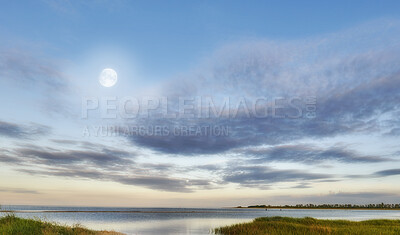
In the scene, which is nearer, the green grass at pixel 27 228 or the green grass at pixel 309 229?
the green grass at pixel 27 228


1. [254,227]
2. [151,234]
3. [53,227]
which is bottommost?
[151,234]

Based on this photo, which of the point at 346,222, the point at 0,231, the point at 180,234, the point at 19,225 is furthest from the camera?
the point at 180,234

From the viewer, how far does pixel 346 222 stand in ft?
150

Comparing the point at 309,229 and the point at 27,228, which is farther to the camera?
the point at 309,229

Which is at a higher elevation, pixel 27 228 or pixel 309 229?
pixel 27 228

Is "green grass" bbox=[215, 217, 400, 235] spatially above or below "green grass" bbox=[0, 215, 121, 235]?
below

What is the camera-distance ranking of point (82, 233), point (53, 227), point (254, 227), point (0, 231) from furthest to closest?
1. point (254, 227)
2. point (82, 233)
3. point (53, 227)
4. point (0, 231)

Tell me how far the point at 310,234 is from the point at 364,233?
5.70 meters

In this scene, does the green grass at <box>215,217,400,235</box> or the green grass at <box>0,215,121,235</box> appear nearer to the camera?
the green grass at <box>0,215,121,235</box>

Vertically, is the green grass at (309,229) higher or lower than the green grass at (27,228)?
lower

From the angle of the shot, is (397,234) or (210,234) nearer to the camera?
(397,234)

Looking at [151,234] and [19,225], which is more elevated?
[19,225]

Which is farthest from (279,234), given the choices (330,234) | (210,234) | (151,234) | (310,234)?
(151,234)

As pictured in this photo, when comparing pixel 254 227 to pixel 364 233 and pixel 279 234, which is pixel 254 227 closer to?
pixel 279 234
